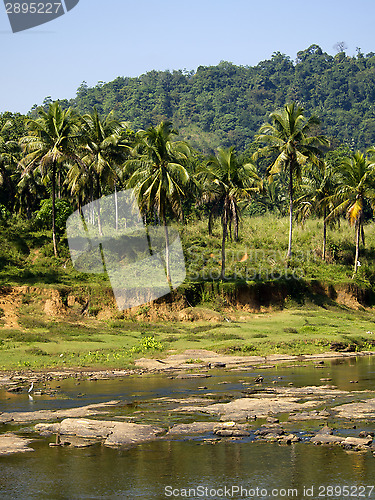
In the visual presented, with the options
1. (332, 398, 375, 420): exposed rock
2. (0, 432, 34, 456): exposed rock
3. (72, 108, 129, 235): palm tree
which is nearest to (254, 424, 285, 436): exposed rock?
(332, 398, 375, 420): exposed rock

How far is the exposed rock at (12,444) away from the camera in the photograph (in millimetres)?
13984

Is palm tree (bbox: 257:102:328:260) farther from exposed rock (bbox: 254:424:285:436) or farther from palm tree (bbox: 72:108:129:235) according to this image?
exposed rock (bbox: 254:424:285:436)

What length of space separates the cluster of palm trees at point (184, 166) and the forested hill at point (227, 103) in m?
101

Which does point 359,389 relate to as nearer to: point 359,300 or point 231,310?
point 231,310

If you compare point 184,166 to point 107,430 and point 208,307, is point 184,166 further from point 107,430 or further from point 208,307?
point 107,430

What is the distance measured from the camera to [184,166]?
46.0m

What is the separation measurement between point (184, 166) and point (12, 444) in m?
33.5

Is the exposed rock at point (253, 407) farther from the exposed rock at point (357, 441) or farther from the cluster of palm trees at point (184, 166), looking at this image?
the cluster of palm trees at point (184, 166)

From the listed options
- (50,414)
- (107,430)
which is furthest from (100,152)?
(107,430)

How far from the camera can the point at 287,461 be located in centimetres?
1283

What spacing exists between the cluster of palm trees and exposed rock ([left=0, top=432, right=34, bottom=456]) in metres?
28.2

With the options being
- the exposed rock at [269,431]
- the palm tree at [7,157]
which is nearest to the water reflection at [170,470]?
the exposed rock at [269,431]

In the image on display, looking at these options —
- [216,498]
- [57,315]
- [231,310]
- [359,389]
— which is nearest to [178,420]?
[216,498]

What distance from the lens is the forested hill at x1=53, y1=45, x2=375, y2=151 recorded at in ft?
536
